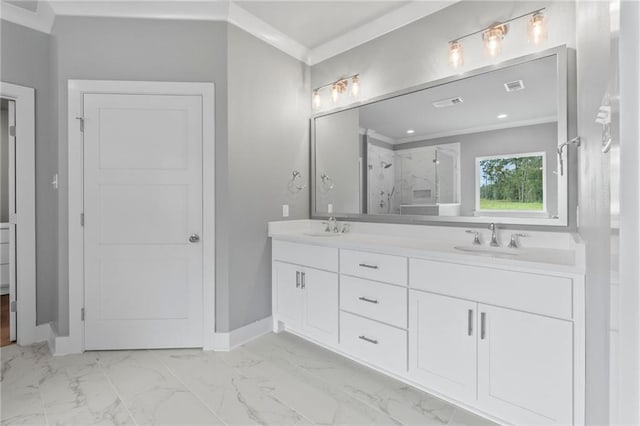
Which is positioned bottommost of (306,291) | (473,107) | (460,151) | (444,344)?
(444,344)

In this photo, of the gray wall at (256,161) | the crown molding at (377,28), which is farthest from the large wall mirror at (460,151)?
the crown molding at (377,28)

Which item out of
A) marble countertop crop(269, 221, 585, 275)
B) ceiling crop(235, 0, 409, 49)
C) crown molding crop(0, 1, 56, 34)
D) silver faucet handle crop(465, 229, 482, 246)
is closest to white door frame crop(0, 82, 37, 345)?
crown molding crop(0, 1, 56, 34)

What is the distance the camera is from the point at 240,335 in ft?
8.84

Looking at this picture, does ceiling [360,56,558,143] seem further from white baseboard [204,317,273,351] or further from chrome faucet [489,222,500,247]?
white baseboard [204,317,273,351]

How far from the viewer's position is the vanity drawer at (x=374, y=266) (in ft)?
6.75

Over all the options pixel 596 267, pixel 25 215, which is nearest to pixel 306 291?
pixel 596 267

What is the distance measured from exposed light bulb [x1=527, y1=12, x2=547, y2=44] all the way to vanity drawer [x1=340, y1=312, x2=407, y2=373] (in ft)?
6.30

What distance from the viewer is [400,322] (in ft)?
6.73

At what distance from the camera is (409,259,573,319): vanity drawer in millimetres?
1492

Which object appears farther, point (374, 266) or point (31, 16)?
point (31, 16)

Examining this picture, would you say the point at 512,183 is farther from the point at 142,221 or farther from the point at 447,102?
the point at 142,221

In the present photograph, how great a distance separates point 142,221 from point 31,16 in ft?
5.86

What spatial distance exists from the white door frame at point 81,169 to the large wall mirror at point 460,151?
1.07 meters

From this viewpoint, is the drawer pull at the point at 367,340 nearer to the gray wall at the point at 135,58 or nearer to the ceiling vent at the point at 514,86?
the gray wall at the point at 135,58
